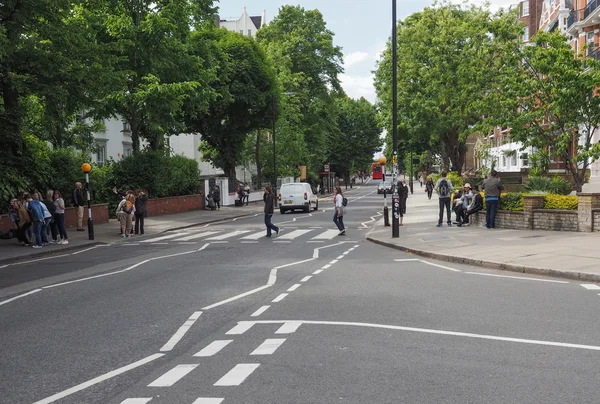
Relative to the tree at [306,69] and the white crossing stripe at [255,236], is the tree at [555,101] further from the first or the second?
the tree at [306,69]

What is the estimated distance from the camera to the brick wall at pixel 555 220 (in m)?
18.8

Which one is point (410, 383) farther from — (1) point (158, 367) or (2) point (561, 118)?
(2) point (561, 118)

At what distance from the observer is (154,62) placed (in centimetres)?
3228

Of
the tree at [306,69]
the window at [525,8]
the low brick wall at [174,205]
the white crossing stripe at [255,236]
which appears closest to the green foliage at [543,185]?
the white crossing stripe at [255,236]

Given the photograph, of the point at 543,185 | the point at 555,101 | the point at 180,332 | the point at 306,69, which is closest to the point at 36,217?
the point at 180,332

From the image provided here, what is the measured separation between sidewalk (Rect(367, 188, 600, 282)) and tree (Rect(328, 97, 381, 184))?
77.4 metres

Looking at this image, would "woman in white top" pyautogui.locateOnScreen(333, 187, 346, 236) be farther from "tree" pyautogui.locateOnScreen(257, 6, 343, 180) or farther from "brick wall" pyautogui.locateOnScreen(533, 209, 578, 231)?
"tree" pyautogui.locateOnScreen(257, 6, 343, 180)

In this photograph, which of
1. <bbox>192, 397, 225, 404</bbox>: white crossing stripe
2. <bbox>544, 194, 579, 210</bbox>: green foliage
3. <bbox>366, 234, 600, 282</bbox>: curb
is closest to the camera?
<bbox>192, 397, 225, 404</bbox>: white crossing stripe

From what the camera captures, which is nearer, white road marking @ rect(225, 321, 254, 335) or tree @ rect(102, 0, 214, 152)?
white road marking @ rect(225, 321, 254, 335)

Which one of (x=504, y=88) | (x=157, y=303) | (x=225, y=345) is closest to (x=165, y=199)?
(x=504, y=88)

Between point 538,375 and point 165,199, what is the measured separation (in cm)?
3288

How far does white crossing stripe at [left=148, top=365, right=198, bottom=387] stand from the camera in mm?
5148

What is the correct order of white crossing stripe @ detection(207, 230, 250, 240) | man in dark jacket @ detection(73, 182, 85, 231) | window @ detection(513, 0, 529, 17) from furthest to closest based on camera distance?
window @ detection(513, 0, 529, 17)
man in dark jacket @ detection(73, 182, 85, 231)
white crossing stripe @ detection(207, 230, 250, 240)

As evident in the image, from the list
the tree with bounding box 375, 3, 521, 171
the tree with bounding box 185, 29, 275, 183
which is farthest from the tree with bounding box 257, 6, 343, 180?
the tree with bounding box 375, 3, 521, 171
